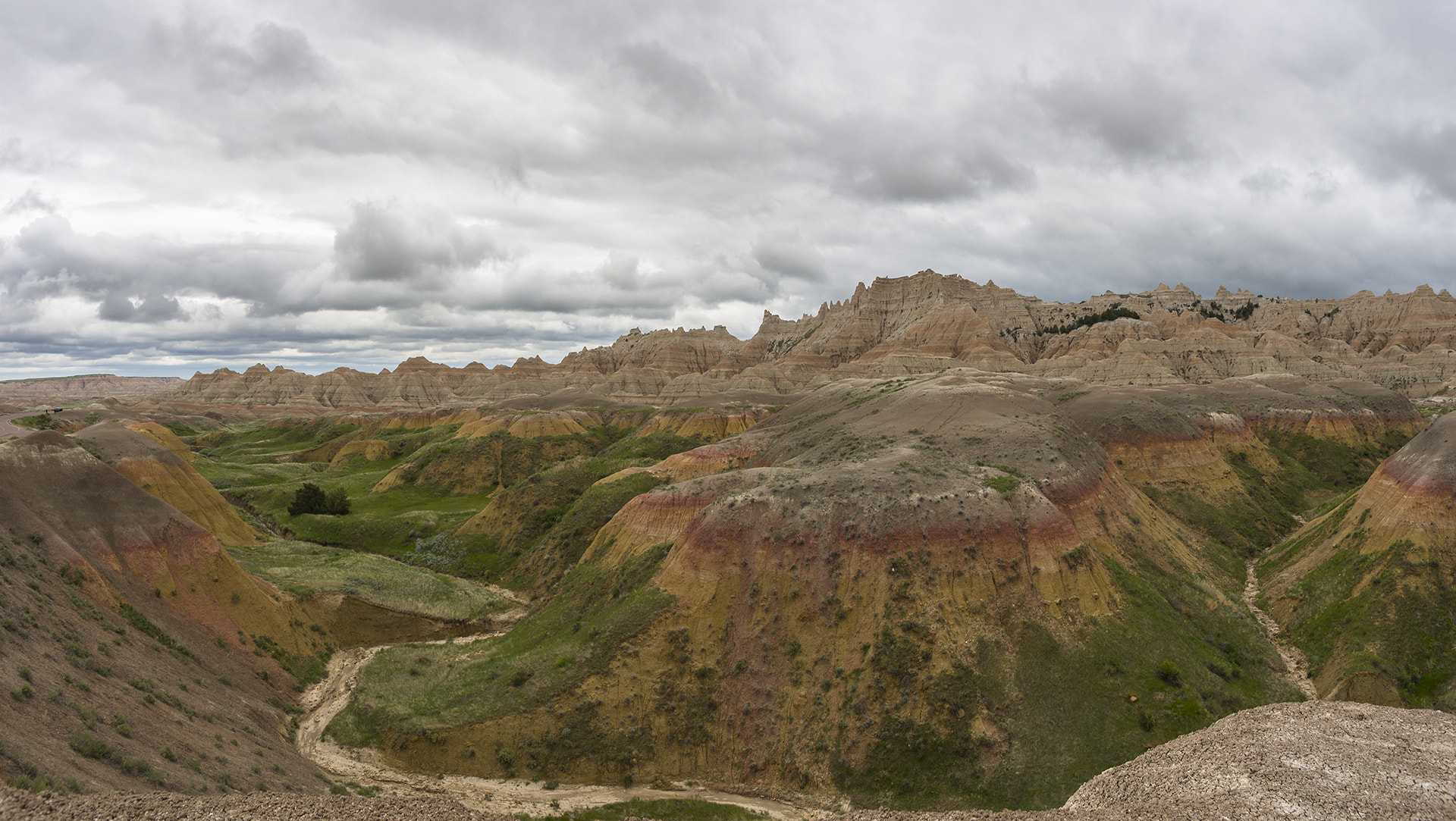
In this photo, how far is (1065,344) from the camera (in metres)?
146

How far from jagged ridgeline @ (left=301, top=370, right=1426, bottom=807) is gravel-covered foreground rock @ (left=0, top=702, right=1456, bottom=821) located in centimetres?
A: 714

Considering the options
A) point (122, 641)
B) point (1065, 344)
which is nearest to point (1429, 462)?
point (122, 641)

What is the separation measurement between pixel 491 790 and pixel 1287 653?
1680 inches

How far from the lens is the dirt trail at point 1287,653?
30.9 meters

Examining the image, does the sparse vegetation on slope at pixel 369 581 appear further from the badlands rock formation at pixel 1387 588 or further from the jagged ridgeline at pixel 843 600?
the badlands rock formation at pixel 1387 588

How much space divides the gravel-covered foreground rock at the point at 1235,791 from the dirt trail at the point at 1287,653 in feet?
46.7

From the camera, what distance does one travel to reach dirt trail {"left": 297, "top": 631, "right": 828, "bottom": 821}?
77.3 ft

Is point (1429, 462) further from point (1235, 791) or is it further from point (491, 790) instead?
point (491, 790)

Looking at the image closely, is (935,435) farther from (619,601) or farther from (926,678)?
(619,601)

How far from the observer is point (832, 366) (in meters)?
164

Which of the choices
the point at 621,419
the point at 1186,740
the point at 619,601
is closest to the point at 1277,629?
the point at 1186,740

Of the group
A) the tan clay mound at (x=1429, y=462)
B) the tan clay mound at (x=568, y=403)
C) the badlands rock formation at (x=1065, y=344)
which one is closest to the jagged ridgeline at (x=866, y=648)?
the tan clay mound at (x=1429, y=462)

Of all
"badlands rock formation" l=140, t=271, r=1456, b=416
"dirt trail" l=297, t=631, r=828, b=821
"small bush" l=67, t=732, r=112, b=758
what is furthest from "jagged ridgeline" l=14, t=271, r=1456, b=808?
"badlands rock formation" l=140, t=271, r=1456, b=416

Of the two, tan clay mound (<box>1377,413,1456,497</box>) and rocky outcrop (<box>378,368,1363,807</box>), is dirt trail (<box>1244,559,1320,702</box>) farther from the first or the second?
tan clay mound (<box>1377,413,1456,497</box>)
